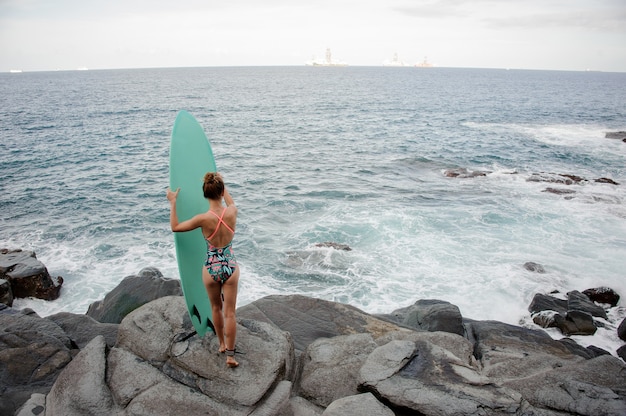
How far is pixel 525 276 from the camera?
14062 millimetres

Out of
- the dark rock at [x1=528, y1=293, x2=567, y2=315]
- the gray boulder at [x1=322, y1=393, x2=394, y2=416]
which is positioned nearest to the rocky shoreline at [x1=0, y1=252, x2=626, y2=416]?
the gray boulder at [x1=322, y1=393, x2=394, y2=416]

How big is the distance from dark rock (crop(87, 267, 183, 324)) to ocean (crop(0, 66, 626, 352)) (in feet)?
8.13

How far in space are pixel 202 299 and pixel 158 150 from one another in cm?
3020

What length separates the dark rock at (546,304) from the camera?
11977 millimetres

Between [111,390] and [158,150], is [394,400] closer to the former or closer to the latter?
[111,390]

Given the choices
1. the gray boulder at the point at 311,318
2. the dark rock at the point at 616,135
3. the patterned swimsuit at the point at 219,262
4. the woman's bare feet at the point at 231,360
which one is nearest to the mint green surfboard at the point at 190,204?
the patterned swimsuit at the point at 219,262

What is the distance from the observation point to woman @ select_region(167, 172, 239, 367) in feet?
16.9

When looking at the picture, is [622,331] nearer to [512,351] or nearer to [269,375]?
[512,351]

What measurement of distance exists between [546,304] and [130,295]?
11.6 metres

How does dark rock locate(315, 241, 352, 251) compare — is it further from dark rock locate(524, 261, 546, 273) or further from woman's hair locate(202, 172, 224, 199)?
woman's hair locate(202, 172, 224, 199)

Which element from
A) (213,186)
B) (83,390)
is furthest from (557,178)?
(83,390)

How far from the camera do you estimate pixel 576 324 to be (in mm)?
11016

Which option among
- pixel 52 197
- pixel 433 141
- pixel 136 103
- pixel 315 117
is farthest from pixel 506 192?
pixel 136 103

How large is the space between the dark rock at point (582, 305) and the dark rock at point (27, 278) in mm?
15422
